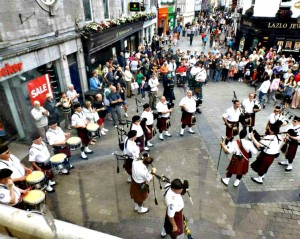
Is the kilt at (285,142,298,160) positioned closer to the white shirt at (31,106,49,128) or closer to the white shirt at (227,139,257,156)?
the white shirt at (227,139,257,156)

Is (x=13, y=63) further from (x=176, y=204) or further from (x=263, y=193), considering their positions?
(x=263, y=193)

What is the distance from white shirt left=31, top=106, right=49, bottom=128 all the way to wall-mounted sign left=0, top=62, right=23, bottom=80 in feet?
4.74

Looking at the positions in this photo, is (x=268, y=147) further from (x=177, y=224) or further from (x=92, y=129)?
(x=92, y=129)

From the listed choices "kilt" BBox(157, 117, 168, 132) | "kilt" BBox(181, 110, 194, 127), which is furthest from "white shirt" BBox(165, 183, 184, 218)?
"kilt" BBox(181, 110, 194, 127)

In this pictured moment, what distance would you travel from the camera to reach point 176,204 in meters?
4.48

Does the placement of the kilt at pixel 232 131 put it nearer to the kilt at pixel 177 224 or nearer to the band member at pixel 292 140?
the band member at pixel 292 140

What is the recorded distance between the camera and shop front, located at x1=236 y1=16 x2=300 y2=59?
19997mm

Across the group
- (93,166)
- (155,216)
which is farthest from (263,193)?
(93,166)

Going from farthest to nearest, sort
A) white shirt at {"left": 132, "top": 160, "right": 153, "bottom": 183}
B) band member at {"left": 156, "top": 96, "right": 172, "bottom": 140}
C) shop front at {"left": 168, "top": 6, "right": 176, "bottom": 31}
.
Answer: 1. shop front at {"left": 168, "top": 6, "right": 176, "bottom": 31}
2. band member at {"left": 156, "top": 96, "right": 172, "bottom": 140}
3. white shirt at {"left": 132, "top": 160, "right": 153, "bottom": 183}

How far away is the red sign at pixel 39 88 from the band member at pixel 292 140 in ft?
29.8

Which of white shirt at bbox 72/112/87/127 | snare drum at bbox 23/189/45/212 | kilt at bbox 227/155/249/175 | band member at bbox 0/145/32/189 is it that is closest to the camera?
snare drum at bbox 23/189/45/212

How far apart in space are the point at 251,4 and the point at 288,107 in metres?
14.8

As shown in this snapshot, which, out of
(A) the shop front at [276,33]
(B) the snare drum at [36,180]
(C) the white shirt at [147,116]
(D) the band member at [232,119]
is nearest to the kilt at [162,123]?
(C) the white shirt at [147,116]

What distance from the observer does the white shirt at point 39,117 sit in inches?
331
